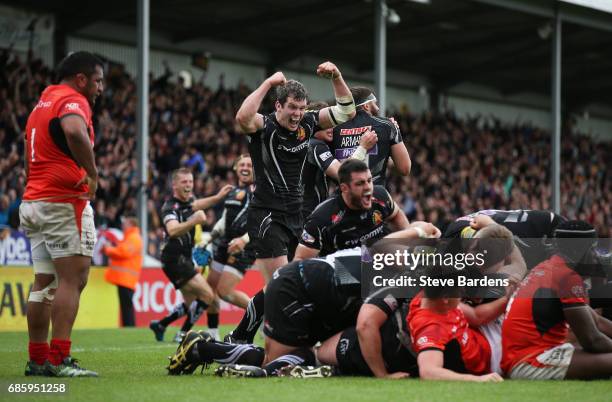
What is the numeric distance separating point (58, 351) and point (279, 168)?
2917 millimetres

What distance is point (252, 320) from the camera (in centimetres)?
912

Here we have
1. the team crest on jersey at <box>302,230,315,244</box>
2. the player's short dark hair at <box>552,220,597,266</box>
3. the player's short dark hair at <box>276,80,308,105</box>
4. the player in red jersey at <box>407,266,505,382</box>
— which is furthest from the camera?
the player's short dark hair at <box>276,80,308,105</box>

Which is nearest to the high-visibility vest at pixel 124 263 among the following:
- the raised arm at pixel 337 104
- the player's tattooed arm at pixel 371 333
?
the raised arm at pixel 337 104

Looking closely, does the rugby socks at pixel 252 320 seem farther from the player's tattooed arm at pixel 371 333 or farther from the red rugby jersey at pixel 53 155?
the red rugby jersey at pixel 53 155

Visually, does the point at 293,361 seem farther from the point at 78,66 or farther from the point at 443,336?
the point at 78,66

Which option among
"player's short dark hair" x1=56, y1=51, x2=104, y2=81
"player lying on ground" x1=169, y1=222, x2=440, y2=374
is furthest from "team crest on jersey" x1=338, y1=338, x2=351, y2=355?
"player's short dark hair" x1=56, y1=51, x2=104, y2=81

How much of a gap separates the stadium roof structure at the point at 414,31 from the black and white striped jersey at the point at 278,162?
14.6 metres

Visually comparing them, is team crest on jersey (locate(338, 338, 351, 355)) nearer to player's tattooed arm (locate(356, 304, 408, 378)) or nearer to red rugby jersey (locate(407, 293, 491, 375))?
player's tattooed arm (locate(356, 304, 408, 378))

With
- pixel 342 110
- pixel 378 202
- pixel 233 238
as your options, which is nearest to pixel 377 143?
pixel 342 110

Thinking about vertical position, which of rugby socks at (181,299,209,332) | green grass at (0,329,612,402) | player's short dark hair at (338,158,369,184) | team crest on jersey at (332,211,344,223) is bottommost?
rugby socks at (181,299,209,332)

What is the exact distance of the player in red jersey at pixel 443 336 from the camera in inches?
287

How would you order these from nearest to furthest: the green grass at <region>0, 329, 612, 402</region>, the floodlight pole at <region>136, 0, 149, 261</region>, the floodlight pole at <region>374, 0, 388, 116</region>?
1. the green grass at <region>0, 329, 612, 402</region>
2. the floodlight pole at <region>136, 0, 149, 261</region>
3. the floodlight pole at <region>374, 0, 388, 116</region>

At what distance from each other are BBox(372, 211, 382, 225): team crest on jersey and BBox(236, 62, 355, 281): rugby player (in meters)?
1.63

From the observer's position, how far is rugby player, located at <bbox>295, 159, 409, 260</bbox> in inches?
324
